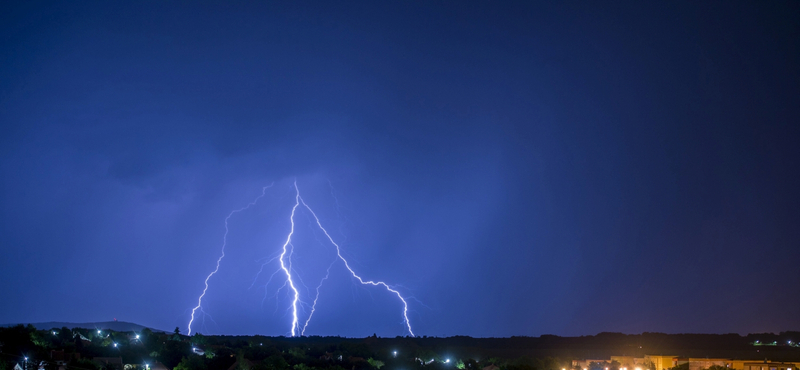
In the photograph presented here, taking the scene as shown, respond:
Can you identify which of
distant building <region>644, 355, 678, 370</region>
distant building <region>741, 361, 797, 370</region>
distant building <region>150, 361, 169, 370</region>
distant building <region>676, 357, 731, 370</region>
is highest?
distant building <region>150, 361, 169, 370</region>

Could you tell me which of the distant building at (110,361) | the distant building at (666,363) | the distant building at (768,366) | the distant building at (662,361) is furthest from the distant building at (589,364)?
the distant building at (110,361)

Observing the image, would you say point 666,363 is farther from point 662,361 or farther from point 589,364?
point 589,364

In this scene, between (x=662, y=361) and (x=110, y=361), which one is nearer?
(x=110, y=361)

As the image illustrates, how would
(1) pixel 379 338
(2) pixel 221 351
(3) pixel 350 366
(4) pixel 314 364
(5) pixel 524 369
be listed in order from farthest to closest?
(1) pixel 379 338
(2) pixel 221 351
(3) pixel 350 366
(4) pixel 314 364
(5) pixel 524 369

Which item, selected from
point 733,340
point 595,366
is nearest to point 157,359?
point 595,366

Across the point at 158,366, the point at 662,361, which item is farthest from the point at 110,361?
the point at 662,361

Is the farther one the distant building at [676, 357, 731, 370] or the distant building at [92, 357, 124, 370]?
the distant building at [676, 357, 731, 370]

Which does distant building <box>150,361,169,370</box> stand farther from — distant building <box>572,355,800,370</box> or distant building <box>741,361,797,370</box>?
distant building <box>741,361,797,370</box>

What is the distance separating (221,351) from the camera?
35750mm

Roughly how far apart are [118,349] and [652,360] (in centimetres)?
3152

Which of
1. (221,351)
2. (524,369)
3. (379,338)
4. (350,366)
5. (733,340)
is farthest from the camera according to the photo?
(379,338)

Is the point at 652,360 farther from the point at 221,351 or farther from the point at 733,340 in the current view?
the point at 733,340

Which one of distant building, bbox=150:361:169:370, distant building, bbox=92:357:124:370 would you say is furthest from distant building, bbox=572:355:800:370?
distant building, bbox=92:357:124:370

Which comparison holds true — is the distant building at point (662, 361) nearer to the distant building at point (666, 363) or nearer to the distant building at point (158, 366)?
the distant building at point (666, 363)
